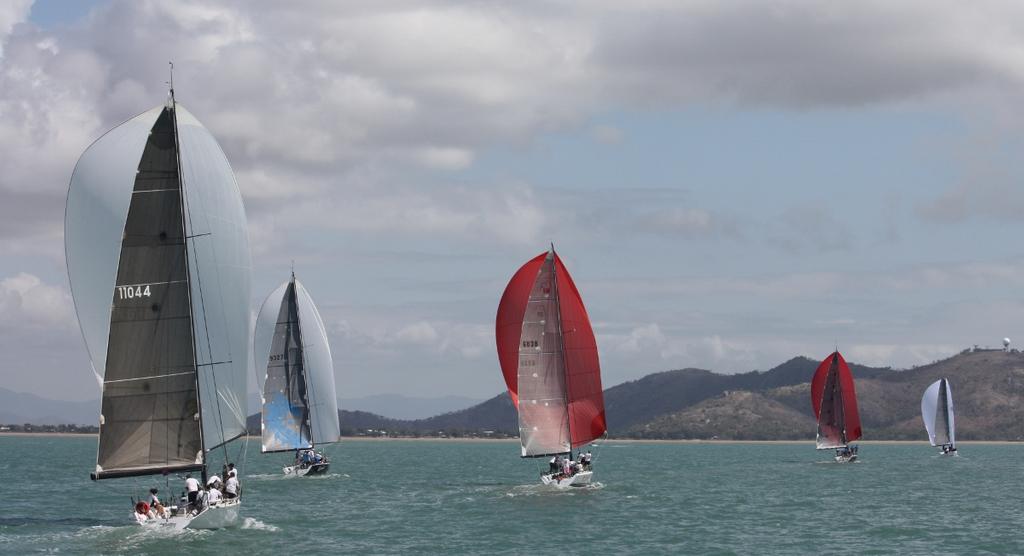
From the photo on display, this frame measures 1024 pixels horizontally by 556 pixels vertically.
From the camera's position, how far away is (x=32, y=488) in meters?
73.9

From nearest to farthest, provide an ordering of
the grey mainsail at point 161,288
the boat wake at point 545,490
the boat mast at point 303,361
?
the grey mainsail at point 161,288 → the boat wake at point 545,490 → the boat mast at point 303,361

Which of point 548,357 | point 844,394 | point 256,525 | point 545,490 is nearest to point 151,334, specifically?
point 256,525

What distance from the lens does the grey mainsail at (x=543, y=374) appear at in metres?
63.8

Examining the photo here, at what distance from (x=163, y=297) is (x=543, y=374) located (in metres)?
24.8

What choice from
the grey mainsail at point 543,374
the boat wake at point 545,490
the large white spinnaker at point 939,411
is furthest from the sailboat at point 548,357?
the large white spinnaker at point 939,411

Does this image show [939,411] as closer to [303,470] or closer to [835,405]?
[835,405]

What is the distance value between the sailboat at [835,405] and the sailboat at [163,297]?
2745 inches

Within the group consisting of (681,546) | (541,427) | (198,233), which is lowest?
(681,546)

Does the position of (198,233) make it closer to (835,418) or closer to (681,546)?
(681,546)

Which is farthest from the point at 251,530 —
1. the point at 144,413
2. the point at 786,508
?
the point at 786,508

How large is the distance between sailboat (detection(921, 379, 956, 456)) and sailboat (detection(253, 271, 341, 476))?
2611 inches

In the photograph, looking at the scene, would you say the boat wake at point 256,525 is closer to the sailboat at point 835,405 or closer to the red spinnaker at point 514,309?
the red spinnaker at point 514,309

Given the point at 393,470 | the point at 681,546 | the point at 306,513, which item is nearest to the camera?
the point at 681,546

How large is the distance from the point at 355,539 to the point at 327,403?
35551 mm
